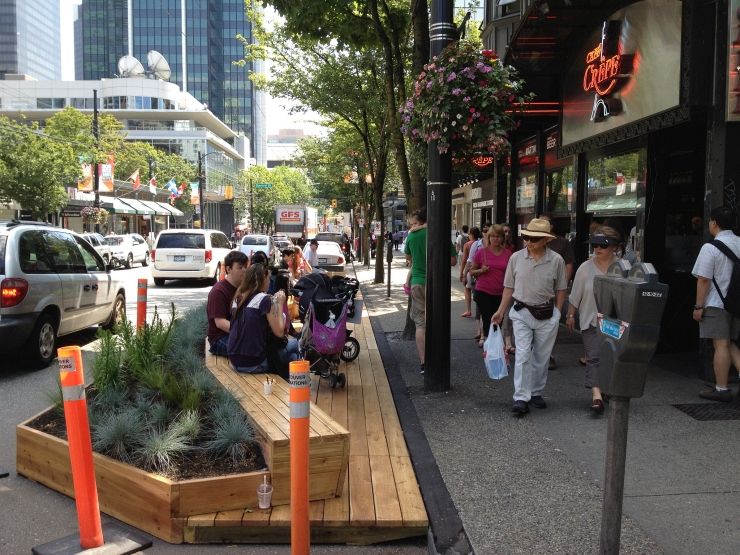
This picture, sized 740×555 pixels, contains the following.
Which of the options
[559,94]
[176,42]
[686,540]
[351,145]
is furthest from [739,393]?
[176,42]

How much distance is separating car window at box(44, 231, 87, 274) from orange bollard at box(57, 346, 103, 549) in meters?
5.74

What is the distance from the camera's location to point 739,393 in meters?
6.31

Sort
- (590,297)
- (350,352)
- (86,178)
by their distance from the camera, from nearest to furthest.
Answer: (590,297) → (350,352) → (86,178)

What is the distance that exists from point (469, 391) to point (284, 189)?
→ 88834 millimetres

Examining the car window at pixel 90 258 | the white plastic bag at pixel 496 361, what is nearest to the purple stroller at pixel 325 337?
the white plastic bag at pixel 496 361

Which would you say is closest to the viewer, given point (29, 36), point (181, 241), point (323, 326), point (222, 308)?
point (323, 326)

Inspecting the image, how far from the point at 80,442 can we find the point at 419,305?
15.2ft

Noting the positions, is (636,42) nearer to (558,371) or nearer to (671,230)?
(671,230)

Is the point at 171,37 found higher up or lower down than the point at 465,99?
higher up

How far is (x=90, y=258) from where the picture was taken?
10000mm

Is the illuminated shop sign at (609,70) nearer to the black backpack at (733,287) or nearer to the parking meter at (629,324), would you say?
the black backpack at (733,287)

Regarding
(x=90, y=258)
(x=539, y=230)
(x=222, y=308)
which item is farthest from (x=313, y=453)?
(x=90, y=258)

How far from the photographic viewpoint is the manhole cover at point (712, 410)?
5.64m

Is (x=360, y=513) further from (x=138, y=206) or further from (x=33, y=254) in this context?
(x=138, y=206)
